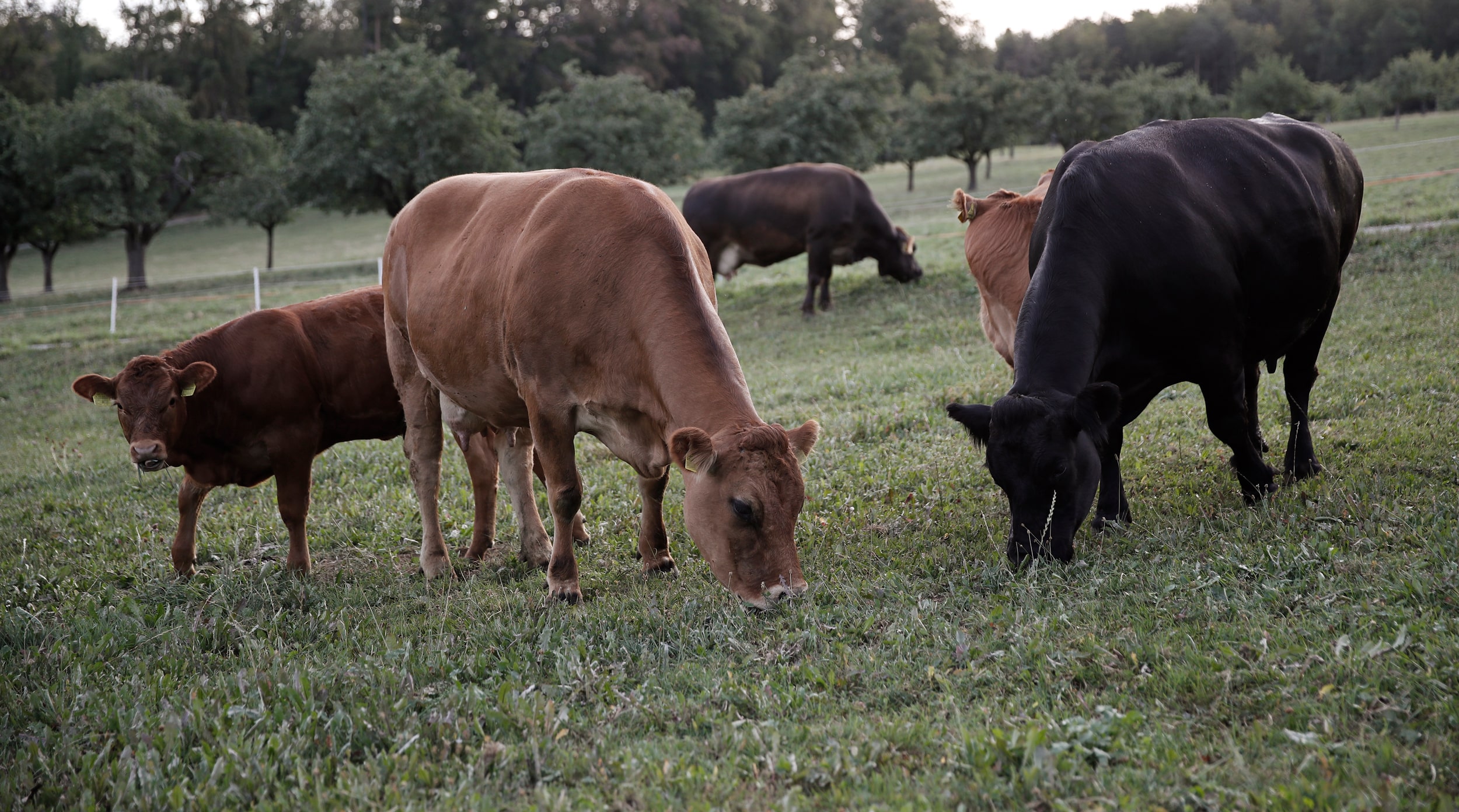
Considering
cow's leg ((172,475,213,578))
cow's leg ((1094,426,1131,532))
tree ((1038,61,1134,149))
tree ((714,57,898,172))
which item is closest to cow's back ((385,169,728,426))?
cow's leg ((172,475,213,578))

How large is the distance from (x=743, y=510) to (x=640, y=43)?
8343 cm

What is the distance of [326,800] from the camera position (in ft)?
11.1

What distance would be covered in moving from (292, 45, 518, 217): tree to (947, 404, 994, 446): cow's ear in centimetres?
3197

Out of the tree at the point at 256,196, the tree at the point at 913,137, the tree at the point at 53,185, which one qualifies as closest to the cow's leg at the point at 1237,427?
the tree at the point at 53,185

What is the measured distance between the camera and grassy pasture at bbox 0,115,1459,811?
10.7 ft

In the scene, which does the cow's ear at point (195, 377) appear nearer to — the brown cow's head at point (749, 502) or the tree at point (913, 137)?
the brown cow's head at point (749, 502)

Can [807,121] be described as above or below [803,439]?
above

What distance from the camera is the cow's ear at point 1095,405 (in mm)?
4754

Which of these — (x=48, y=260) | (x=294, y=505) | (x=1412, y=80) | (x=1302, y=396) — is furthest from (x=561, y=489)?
(x=1412, y=80)

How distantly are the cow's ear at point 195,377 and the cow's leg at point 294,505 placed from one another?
2.13 feet

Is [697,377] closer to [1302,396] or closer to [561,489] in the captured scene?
[561,489]

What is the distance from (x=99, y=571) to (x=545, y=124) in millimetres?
39295

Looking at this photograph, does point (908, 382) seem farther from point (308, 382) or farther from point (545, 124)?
point (545, 124)

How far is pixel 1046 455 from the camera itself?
477 centimetres
